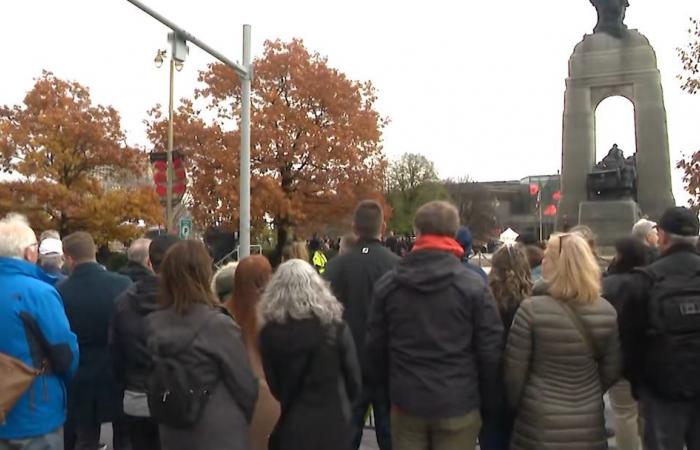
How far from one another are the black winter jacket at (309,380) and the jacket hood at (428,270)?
21.3 inches

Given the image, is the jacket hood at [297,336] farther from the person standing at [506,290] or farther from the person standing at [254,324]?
the person standing at [506,290]

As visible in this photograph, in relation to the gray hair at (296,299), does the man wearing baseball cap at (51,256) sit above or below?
above

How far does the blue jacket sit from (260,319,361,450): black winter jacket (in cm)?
119

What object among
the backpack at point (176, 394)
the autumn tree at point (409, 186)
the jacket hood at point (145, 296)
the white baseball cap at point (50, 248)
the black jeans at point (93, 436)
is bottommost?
the black jeans at point (93, 436)

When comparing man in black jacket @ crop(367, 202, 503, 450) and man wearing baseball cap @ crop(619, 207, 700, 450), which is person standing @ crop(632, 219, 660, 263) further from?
man in black jacket @ crop(367, 202, 503, 450)

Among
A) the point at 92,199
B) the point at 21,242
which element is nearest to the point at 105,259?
the point at 92,199

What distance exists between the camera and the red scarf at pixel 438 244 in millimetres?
4723

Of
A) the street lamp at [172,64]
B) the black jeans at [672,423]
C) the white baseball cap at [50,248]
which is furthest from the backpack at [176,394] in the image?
the street lamp at [172,64]

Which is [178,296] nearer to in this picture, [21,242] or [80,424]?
[21,242]

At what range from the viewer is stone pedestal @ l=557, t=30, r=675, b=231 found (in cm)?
2661

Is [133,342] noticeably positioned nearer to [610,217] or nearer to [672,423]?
[672,423]

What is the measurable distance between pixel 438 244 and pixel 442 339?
22.4 inches

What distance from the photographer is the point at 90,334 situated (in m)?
6.13

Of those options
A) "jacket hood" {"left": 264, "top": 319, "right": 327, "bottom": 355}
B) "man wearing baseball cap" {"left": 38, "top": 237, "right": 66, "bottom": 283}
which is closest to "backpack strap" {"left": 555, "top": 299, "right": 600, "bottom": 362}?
"jacket hood" {"left": 264, "top": 319, "right": 327, "bottom": 355}
